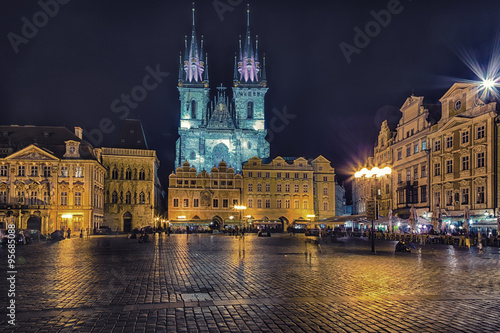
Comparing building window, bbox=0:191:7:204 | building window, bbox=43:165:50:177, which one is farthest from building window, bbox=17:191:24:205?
building window, bbox=43:165:50:177

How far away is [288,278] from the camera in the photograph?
1424cm

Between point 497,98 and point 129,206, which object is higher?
point 497,98

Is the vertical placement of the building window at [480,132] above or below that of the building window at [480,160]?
above

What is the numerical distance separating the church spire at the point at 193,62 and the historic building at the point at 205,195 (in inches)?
1113

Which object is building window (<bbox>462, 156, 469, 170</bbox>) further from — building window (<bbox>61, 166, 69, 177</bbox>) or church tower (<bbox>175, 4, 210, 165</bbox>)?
church tower (<bbox>175, 4, 210, 165</bbox>)

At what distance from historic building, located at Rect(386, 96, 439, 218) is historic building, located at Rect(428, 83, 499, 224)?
169cm

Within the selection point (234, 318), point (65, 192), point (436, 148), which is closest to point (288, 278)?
point (234, 318)

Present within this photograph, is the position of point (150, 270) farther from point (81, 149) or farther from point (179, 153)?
point (179, 153)

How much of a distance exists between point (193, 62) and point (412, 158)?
61.4 m

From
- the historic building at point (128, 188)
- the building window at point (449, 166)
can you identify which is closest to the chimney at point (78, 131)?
the historic building at point (128, 188)

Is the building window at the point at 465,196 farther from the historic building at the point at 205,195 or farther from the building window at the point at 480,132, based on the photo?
the historic building at the point at 205,195

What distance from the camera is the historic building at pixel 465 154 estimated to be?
41.6 m

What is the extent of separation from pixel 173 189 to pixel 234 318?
2824 inches

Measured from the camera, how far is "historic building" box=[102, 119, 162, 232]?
242ft
